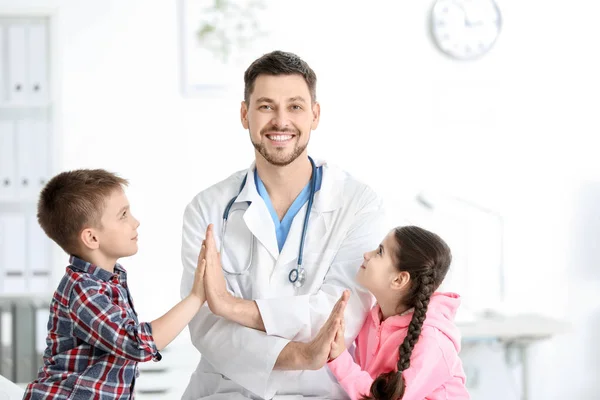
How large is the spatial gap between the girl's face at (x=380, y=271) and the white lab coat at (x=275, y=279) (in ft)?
0.21

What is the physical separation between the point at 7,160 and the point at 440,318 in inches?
108

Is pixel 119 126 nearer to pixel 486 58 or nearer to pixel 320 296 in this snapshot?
pixel 486 58

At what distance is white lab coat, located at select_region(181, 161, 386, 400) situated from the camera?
1.78 m

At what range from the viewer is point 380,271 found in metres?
1.80

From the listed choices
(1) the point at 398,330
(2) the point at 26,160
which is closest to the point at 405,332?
(1) the point at 398,330

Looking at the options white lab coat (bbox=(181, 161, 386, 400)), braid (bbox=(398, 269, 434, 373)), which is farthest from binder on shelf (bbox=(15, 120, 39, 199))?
braid (bbox=(398, 269, 434, 373))

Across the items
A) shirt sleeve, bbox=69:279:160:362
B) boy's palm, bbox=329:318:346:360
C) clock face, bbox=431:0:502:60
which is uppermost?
clock face, bbox=431:0:502:60

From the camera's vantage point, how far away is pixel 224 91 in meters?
3.88

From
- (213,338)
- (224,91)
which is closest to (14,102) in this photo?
(224,91)

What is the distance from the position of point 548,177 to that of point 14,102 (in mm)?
2763

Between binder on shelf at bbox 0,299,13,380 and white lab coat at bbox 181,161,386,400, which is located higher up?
white lab coat at bbox 181,161,386,400

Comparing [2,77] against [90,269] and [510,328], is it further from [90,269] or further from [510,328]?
[510,328]

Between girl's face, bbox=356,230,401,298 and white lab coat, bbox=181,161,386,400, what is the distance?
0.06 m

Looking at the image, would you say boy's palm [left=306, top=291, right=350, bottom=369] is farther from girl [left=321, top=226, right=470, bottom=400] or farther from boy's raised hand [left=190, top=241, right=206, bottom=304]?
boy's raised hand [left=190, top=241, right=206, bottom=304]
